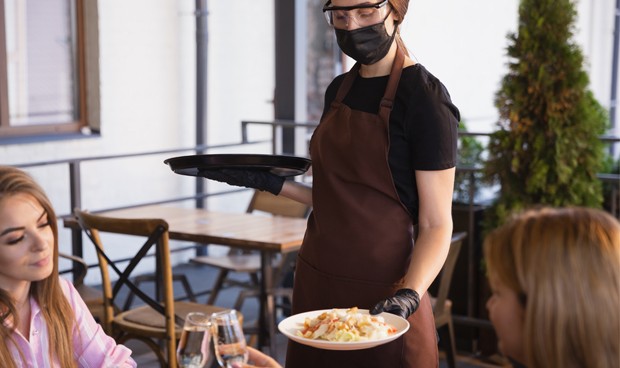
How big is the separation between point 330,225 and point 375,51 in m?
0.42

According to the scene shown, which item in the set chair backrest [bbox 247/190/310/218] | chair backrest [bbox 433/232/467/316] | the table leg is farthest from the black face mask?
chair backrest [bbox 247/190/310/218]

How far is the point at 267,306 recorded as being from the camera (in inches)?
189

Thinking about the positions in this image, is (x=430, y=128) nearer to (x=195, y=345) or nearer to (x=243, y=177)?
(x=243, y=177)

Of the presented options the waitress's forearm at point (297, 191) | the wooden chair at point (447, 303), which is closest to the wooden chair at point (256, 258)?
the wooden chair at point (447, 303)

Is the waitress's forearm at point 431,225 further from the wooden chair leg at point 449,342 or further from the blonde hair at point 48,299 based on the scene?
the wooden chair leg at point 449,342

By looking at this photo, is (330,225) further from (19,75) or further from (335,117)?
(19,75)

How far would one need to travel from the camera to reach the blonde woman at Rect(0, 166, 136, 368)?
211cm

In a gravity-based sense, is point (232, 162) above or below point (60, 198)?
above

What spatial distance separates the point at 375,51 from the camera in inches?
89.5

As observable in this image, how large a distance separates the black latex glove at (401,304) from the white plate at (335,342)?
22 mm

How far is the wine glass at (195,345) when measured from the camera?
1.89m

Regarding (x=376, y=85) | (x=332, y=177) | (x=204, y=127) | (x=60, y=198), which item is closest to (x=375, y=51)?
(x=376, y=85)

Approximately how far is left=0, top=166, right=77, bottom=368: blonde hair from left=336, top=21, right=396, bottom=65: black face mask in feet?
2.52

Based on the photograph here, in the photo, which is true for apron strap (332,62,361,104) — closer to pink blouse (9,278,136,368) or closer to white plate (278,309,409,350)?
white plate (278,309,409,350)
